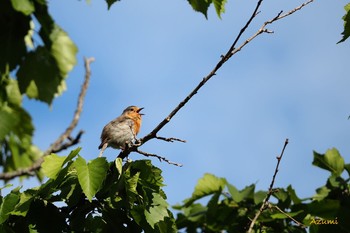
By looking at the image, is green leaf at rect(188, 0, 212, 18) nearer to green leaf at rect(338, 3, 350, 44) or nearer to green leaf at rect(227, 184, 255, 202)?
green leaf at rect(338, 3, 350, 44)

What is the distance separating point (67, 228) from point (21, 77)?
5.54 ft

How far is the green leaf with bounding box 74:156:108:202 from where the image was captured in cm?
379

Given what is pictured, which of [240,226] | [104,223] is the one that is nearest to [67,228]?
[104,223]

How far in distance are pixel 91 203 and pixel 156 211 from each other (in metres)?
0.45

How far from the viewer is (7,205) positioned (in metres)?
3.99

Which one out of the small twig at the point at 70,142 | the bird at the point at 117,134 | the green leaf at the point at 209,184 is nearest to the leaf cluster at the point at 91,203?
the small twig at the point at 70,142

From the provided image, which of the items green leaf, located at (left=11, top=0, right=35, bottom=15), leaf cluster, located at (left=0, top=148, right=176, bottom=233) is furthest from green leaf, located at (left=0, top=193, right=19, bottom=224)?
green leaf, located at (left=11, top=0, right=35, bottom=15)

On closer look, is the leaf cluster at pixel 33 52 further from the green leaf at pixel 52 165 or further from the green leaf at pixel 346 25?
the green leaf at pixel 346 25

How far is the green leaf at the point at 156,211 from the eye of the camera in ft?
13.4

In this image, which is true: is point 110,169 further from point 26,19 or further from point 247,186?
point 247,186

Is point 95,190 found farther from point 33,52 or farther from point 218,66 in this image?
point 33,52

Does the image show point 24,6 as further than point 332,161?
No

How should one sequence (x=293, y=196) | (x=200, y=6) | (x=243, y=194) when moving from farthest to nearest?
(x=243, y=194)
(x=293, y=196)
(x=200, y=6)

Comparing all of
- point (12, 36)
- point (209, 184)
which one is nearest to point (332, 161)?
point (209, 184)
